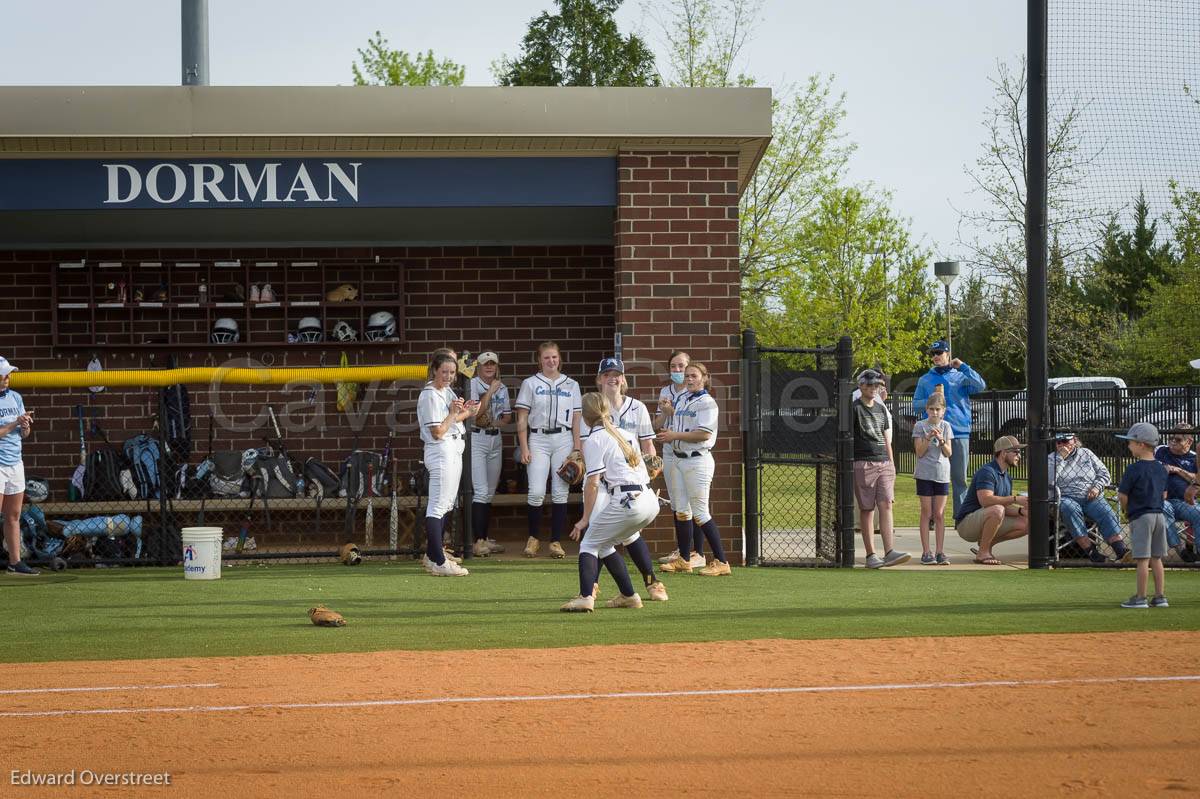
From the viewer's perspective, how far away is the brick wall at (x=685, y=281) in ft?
43.2

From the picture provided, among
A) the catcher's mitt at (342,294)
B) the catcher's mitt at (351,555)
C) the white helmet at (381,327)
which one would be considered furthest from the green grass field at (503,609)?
the catcher's mitt at (342,294)

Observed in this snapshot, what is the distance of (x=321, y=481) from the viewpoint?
46.9 ft

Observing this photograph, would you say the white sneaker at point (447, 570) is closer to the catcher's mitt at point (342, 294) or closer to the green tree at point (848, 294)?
the catcher's mitt at point (342, 294)

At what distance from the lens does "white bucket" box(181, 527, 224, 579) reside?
11641mm

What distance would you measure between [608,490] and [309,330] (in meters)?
7.39

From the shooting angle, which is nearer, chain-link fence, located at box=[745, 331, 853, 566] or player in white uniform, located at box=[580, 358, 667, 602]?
player in white uniform, located at box=[580, 358, 667, 602]

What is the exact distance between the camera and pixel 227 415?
614 inches

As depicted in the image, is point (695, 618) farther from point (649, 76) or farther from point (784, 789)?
point (649, 76)

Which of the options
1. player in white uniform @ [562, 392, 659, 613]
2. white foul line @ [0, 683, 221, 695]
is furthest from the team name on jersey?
white foul line @ [0, 683, 221, 695]

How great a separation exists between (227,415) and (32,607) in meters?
5.74

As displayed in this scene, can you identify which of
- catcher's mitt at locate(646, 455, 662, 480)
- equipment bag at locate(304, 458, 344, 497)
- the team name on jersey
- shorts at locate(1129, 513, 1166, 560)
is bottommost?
shorts at locate(1129, 513, 1166, 560)

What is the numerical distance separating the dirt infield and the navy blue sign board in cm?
634

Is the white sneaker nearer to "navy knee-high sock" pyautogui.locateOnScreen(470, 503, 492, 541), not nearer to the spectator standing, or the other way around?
"navy knee-high sock" pyautogui.locateOnScreen(470, 503, 492, 541)

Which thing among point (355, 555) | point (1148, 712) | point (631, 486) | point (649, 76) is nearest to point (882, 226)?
point (649, 76)
